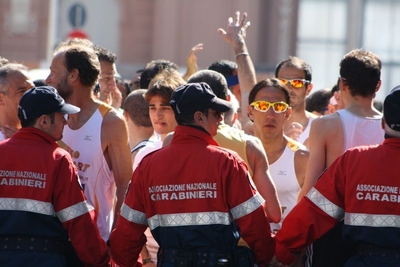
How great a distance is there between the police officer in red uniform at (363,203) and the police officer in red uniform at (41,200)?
111 cm

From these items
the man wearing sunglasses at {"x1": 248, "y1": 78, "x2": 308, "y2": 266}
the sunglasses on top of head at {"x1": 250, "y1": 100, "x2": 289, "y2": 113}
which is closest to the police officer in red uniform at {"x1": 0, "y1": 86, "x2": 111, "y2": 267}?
the man wearing sunglasses at {"x1": 248, "y1": 78, "x2": 308, "y2": 266}

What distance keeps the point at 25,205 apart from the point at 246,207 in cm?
119

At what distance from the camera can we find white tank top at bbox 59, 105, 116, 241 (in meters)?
5.54

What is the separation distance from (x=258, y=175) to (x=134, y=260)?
0.87 metres

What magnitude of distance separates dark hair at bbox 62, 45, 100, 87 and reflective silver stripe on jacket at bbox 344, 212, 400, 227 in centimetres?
184

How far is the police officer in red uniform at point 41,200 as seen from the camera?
4.99 metres

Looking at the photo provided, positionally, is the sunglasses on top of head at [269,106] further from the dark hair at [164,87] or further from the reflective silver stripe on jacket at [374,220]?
the reflective silver stripe on jacket at [374,220]

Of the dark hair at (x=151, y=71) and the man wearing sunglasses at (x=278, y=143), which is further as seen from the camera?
the dark hair at (x=151, y=71)

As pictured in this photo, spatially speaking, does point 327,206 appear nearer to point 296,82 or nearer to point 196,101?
point 196,101

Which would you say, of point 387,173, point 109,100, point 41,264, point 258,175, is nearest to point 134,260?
point 41,264

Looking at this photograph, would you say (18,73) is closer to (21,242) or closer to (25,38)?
(21,242)

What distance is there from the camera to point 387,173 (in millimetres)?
4871

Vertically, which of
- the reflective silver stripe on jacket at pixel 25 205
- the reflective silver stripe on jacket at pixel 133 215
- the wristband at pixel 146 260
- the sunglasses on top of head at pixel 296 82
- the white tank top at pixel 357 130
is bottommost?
the wristband at pixel 146 260

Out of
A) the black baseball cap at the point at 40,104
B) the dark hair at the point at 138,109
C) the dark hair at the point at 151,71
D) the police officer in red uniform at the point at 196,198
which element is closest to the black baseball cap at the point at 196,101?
the police officer in red uniform at the point at 196,198
